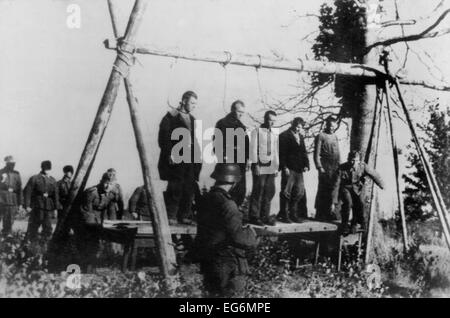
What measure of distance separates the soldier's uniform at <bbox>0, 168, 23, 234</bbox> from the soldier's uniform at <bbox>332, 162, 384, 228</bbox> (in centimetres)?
516

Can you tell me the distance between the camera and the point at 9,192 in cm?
756

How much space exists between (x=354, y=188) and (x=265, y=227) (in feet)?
6.15

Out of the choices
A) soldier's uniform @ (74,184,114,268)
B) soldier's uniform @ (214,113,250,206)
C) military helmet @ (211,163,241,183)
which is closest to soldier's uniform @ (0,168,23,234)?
soldier's uniform @ (74,184,114,268)

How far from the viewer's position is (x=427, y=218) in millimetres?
8734

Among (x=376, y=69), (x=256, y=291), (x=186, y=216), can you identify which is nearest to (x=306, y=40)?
(x=376, y=69)

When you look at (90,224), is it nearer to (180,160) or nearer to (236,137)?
(180,160)

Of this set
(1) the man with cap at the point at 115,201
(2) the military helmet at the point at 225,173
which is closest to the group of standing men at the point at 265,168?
(2) the military helmet at the point at 225,173

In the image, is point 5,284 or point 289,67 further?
point 289,67

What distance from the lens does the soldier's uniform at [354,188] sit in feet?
24.1

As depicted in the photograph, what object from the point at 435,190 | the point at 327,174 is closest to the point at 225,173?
the point at 327,174
